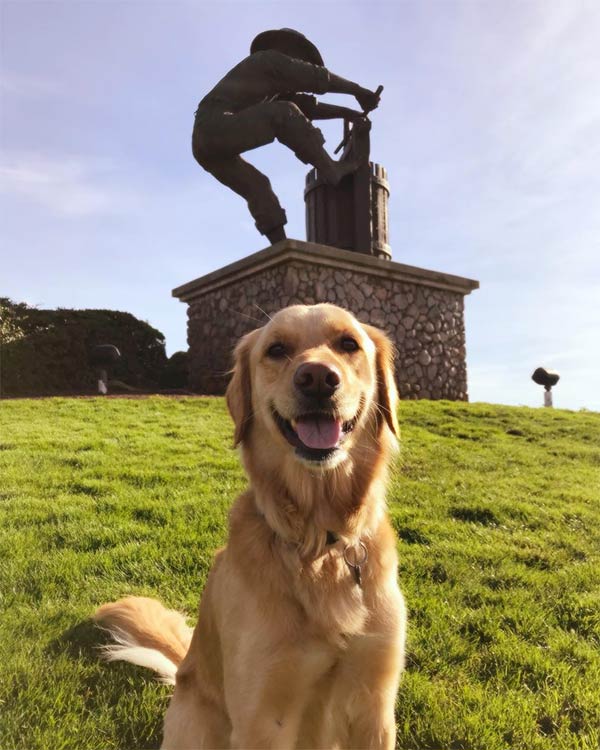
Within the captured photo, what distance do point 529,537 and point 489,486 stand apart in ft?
4.42

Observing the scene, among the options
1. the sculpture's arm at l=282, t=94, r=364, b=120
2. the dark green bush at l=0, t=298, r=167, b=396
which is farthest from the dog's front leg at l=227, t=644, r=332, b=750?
the sculpture's arm at l=282, t=94, r=364, b=120

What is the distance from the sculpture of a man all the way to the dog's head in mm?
8425

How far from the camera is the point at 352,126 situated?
1252cm

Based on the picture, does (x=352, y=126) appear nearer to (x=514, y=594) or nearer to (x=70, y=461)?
(x=70, y=461)

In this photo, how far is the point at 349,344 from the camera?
2.46m

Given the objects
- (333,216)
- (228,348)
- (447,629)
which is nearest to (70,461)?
(447,629)

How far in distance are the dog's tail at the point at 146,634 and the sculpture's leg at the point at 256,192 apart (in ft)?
28.5

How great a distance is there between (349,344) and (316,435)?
1.63 ft

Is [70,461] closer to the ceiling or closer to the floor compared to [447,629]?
closer to the ceiling

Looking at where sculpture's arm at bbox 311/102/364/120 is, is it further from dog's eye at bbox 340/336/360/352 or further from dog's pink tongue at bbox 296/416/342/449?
dog's pink tongue at bbox 296/416/342/449

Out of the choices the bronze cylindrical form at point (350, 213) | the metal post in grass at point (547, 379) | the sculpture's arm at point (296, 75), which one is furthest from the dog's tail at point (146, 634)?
the metal post in grass at point (547, 379)

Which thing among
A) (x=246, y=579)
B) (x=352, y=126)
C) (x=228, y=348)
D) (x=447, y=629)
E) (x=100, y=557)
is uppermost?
(x=352, y=126)

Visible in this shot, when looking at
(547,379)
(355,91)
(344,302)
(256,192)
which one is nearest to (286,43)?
(355,91)

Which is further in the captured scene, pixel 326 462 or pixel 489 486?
pixel 489 486
